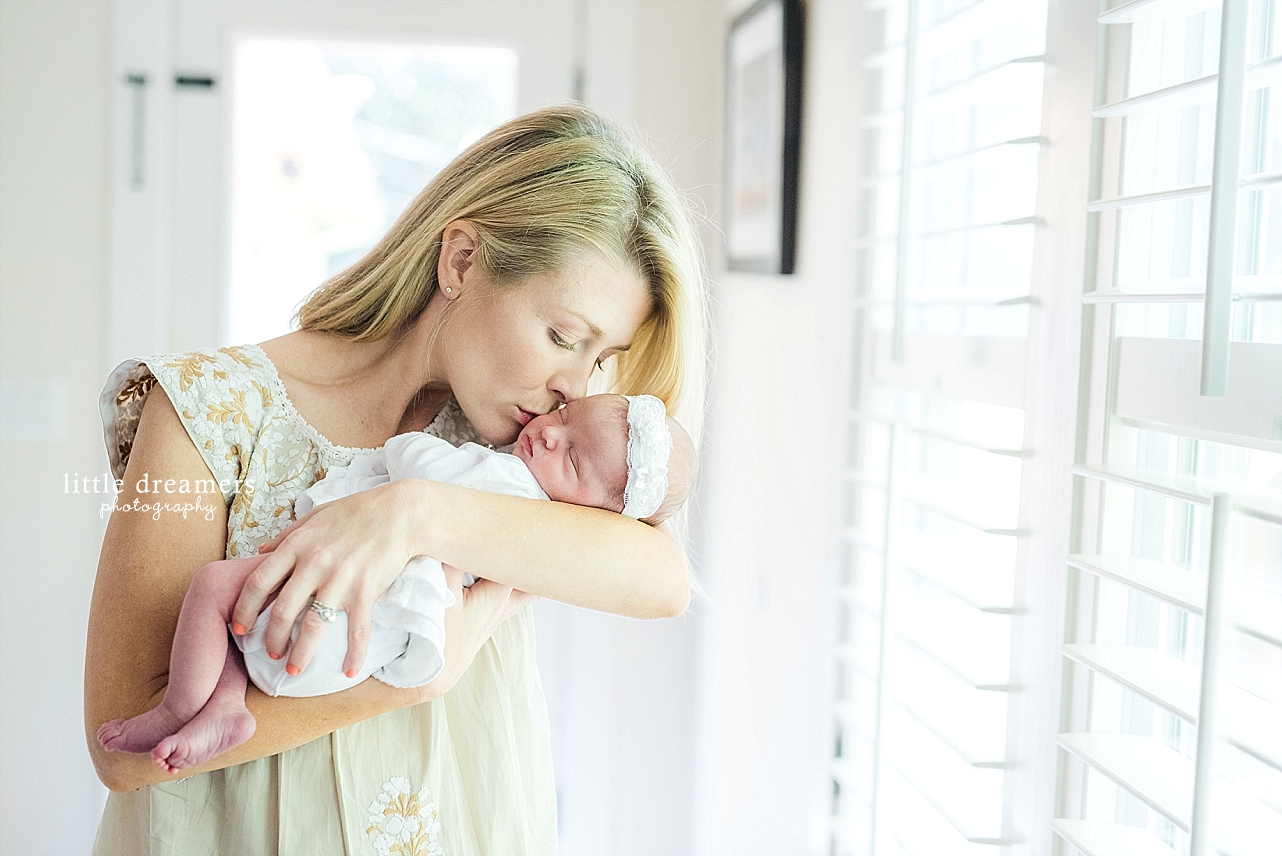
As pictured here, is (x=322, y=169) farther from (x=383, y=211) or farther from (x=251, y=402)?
(x=251, y=402)

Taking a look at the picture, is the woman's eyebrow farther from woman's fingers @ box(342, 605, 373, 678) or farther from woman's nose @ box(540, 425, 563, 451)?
woman's fingers @ box(342, 605, 373, 678)

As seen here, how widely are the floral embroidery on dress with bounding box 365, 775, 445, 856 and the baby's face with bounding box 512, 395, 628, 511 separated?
1.14ft

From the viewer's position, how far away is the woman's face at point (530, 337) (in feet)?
A: 3.63

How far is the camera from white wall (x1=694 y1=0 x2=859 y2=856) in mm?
1680

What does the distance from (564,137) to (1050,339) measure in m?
0.58

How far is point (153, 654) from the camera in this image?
0.95m

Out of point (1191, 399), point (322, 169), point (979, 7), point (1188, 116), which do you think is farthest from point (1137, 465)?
point (322, 169)

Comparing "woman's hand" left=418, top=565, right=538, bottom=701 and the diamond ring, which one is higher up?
the diamond ring

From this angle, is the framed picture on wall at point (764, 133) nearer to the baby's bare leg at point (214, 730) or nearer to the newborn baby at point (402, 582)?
the newborn baby at point (402, 582)

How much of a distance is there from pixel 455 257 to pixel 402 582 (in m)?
0.41

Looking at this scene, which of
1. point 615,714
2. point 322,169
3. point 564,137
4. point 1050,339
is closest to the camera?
point 1050,339

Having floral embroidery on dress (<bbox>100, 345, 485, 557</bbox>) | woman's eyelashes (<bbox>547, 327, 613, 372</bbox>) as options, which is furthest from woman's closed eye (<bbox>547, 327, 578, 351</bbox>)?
floral embroidery on dress (<bbox>100, 345, 485, 557</bbox>)

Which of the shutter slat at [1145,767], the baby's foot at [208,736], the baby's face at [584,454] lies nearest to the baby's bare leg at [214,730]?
the baby's foot at [208,736]

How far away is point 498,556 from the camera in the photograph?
3.16 feet
